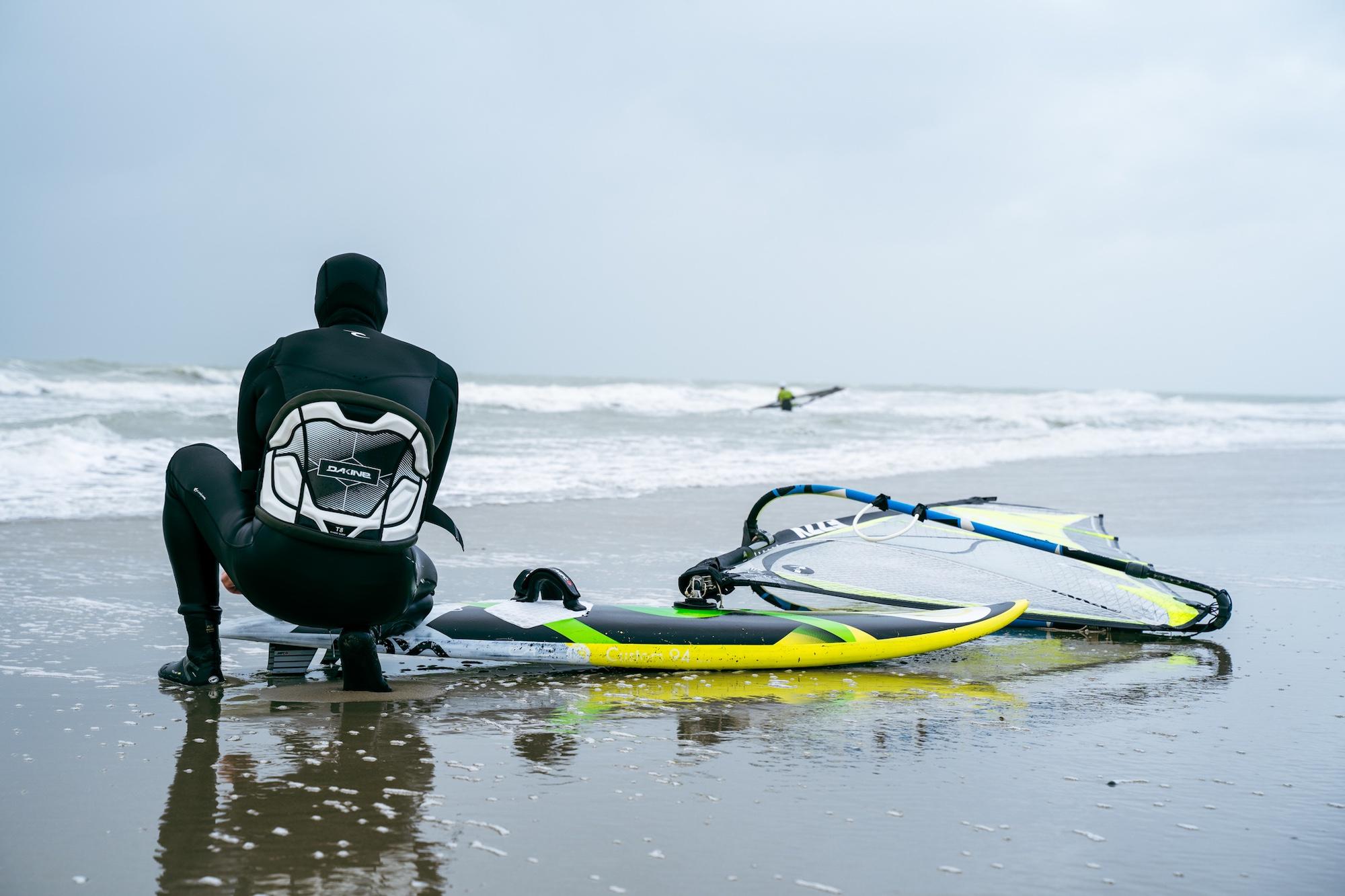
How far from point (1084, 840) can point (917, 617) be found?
6.25 ft

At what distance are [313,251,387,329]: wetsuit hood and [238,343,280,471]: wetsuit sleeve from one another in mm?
222

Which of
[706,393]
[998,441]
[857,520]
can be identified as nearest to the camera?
[857,520]

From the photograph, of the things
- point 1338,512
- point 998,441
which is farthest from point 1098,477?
point 998,441

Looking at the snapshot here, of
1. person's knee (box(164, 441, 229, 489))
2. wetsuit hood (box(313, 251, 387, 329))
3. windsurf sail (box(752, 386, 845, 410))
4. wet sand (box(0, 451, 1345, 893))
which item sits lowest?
wet sand (box(0, 451, 1345, 893))

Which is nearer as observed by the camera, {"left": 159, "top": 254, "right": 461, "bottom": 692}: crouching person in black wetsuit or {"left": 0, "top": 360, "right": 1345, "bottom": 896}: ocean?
{"left": 0, "top": 360, "right": 1345, "bottom": 896}: ocean

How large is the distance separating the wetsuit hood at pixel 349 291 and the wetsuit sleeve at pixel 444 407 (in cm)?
26

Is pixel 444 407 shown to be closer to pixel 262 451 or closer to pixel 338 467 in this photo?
pixel 338 467

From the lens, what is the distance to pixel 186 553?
344cm

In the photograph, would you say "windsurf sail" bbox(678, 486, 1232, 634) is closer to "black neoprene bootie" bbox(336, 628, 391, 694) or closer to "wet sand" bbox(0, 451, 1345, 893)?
"wet sand" bbox(0, 451, 1345, 893)

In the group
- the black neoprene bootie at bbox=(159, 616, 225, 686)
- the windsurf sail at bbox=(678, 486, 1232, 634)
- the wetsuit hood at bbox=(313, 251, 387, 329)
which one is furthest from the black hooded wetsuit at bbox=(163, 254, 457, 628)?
the windsurf sail at bbox=(678, 486, 1232, 634)

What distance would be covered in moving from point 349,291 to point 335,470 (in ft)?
1.80

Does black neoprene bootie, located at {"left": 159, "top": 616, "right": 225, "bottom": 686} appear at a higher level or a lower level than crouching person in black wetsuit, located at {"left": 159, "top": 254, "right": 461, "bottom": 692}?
lower

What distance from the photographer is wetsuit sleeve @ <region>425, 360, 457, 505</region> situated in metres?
3.20

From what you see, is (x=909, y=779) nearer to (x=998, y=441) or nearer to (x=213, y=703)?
(x=213, y=703)
